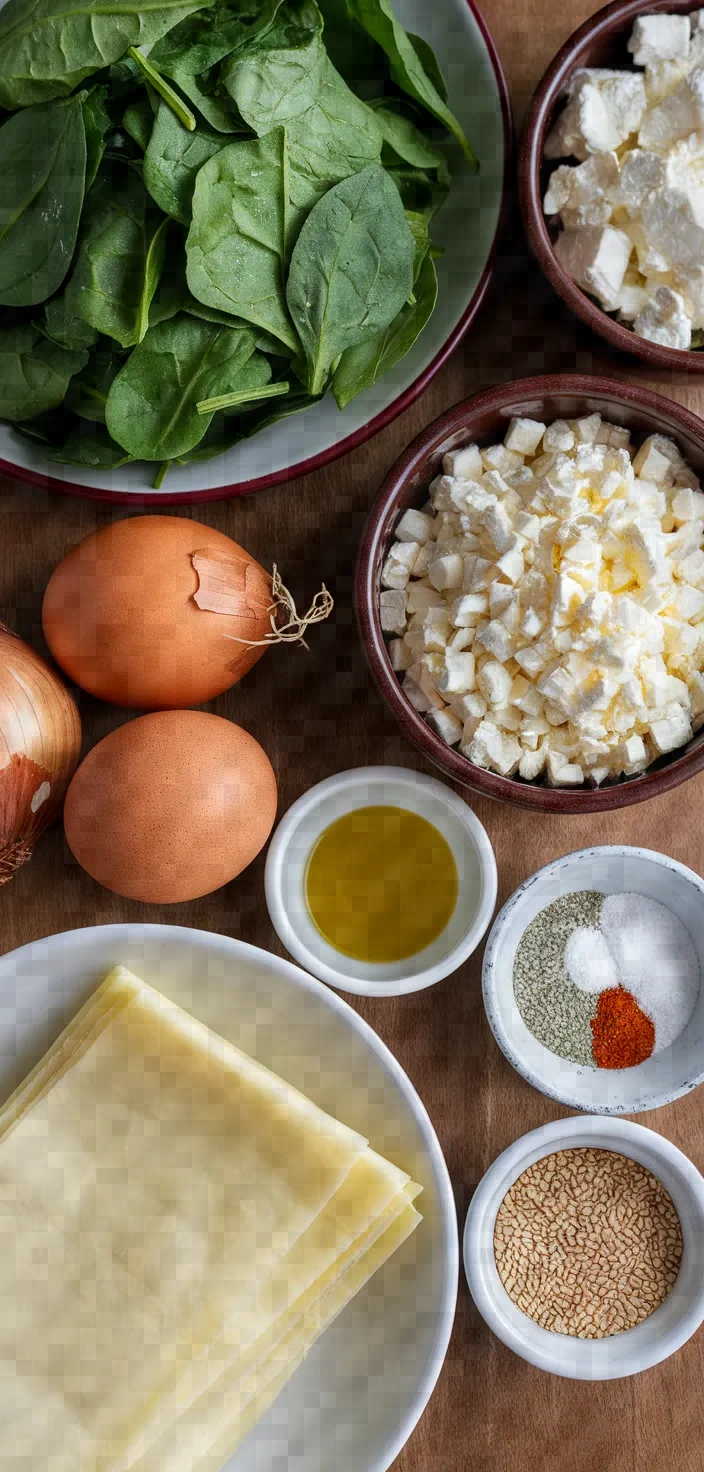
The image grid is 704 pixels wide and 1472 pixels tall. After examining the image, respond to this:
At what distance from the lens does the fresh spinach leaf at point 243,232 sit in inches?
31.2

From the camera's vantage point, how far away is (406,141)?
0.88 meters

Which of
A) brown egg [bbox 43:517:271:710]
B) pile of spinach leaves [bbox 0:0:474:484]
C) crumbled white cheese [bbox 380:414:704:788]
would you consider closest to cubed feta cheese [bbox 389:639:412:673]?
crumbled white cheese [bbox 380:414:704:788]

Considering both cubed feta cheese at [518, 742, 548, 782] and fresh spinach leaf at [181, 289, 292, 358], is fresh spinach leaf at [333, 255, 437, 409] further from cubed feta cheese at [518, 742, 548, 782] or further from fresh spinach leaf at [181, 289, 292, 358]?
cubed feta cheese at [518, 742, 548, 782]

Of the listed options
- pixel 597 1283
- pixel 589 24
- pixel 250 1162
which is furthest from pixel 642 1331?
pixel 589 24

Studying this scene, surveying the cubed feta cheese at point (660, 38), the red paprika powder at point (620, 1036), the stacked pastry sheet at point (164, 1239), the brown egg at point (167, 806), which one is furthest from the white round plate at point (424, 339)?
the red paprika powder at point (620, 1036)

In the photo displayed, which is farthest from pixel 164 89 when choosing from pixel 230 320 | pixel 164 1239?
pixel 164 1239

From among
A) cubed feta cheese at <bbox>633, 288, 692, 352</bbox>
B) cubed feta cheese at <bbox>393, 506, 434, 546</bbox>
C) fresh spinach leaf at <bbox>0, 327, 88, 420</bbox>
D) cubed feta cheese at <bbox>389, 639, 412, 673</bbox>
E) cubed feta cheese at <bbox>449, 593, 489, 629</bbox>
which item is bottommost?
cubed feta cheese at <bbox>389, 639, 412, 673</bbox>

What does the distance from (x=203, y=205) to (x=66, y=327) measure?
0.14m

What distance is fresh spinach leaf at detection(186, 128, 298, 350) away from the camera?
31.2 inches

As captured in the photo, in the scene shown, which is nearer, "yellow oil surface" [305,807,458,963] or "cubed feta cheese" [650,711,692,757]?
"cubed feta cheese" [650,711,692,757]

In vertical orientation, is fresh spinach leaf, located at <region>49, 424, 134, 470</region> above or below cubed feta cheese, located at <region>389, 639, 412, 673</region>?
above

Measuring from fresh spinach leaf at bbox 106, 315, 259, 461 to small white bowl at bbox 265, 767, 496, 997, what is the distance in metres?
0.33

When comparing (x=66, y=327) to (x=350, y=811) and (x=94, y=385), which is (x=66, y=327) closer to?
(x=94, y=385)

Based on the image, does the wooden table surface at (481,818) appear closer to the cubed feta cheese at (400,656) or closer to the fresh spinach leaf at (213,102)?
the cubed feta cheese at (400,656)
